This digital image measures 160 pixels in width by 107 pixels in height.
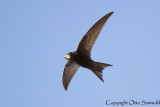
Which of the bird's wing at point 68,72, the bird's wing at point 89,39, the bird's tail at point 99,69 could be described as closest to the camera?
the bird's wing at point 89,39

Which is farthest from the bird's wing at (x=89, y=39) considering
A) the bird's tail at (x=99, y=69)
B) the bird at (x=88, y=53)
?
the bird's tail at (x=99, y=69)

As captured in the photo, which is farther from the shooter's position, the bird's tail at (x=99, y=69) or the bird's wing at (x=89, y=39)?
the bird's tail at (x=99, y=69)

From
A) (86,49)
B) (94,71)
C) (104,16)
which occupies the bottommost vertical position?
(94,71)

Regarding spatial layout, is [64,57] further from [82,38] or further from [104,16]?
[104,16]

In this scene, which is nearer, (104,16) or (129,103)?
(104,16)

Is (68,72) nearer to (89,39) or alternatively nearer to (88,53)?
(88,53)

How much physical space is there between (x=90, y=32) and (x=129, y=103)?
1.48 m

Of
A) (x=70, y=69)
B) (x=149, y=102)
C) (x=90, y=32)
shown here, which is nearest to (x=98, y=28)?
(x=90, y=32)

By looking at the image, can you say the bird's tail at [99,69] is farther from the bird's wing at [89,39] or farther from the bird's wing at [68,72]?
the bird's wing at [68,72]

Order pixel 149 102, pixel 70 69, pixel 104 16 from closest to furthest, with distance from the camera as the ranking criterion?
pixel 104 16 < pixel 149 102 < pixel 70 69

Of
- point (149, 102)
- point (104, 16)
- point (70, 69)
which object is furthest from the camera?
point (70, 69)

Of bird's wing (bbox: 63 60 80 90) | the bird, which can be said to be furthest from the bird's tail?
bird's wing (bbox: 63 60 80 90)

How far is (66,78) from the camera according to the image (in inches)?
250

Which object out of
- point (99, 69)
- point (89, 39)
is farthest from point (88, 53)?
point (99, 69)
